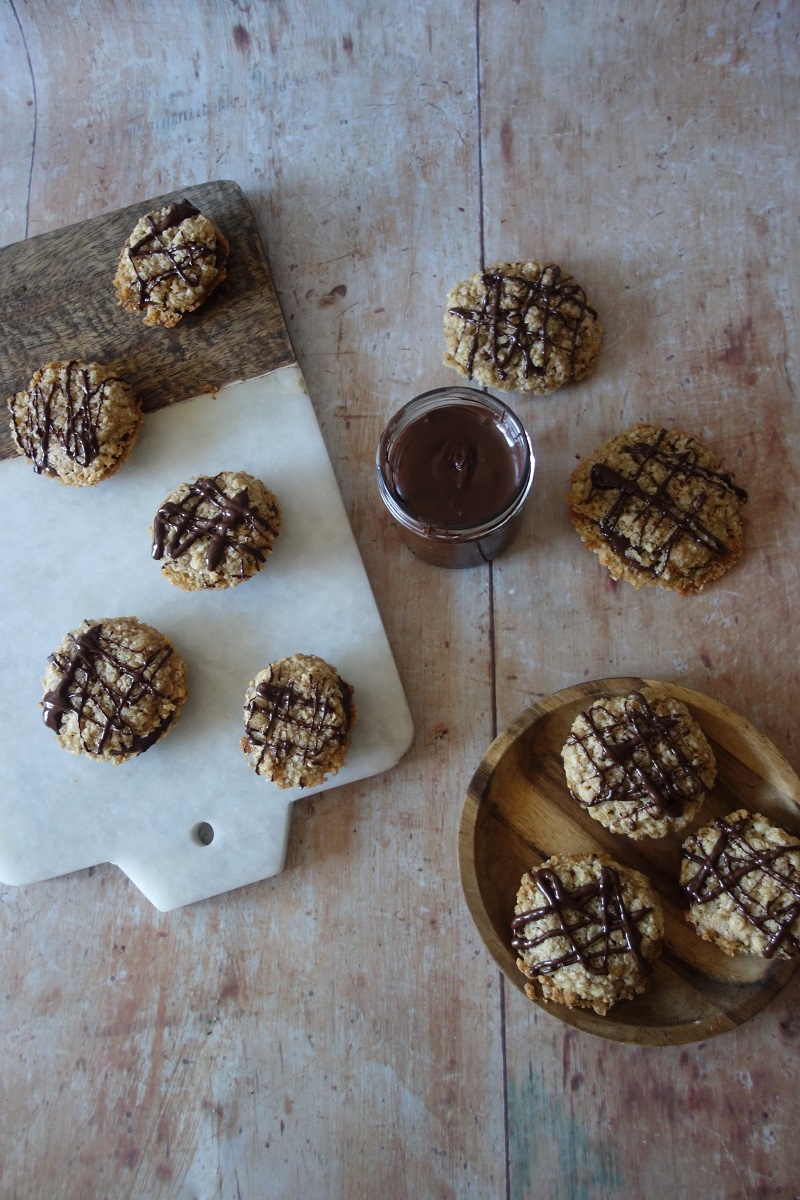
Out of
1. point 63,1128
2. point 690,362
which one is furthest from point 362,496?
point 63,1128

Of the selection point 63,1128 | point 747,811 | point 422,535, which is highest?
point 422,535

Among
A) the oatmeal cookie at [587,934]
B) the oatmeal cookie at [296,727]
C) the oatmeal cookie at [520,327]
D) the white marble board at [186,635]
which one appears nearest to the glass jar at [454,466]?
the oatmeal cookie at [520,327]

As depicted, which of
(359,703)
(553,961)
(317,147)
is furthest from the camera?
(317,147)

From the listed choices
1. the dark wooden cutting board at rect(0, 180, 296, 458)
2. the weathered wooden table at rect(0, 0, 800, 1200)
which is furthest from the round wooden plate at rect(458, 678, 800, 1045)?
the dark wooden cutting board at rect(0, 180, 296, 458)

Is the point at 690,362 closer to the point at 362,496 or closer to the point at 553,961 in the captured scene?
the point at 362,496

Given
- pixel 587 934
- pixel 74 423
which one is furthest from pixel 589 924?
pixel 74 423

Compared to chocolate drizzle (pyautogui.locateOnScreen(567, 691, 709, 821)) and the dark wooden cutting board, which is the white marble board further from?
chocolate drizzle (pyautogui.locateOnScreen(567, 691, 709, 821))
